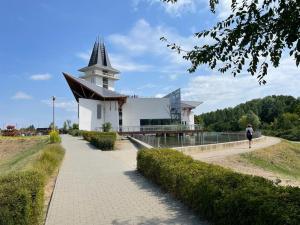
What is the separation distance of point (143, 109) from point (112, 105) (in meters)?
6.32

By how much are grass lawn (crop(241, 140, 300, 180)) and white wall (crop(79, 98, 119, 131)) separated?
32074 mm

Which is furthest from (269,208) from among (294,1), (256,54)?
(294,1)

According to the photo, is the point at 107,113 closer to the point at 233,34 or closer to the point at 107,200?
the point at 107,200

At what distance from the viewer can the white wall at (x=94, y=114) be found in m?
54.8

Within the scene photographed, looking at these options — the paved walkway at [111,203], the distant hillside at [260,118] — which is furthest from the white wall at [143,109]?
the paved walkway at [111,203]

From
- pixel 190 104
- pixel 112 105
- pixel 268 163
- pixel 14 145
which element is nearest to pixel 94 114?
pixel 112 105

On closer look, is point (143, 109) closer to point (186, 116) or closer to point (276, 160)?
point (186, 116)

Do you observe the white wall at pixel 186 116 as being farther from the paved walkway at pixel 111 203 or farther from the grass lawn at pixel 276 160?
the paved walkway at pixel 111 203

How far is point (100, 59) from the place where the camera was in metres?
71.2

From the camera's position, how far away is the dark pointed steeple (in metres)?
70.8

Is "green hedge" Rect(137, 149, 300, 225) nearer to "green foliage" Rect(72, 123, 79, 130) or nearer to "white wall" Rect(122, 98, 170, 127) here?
"white wall" Rect(122, 98, 170, 127)

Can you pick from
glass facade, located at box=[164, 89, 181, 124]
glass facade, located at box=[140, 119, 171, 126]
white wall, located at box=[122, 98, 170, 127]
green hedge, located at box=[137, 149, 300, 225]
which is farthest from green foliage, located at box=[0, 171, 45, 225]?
glass facade, located at box=[140, 119, 171, 126]

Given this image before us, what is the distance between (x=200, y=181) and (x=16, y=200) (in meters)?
3.34

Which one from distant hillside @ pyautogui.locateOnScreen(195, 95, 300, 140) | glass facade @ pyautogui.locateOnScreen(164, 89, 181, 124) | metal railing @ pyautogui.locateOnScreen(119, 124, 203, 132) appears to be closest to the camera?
distant hillside @ pyautogui.locateOnScreen(195, 95, 300, 140)
